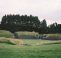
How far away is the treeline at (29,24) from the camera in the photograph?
106 ft

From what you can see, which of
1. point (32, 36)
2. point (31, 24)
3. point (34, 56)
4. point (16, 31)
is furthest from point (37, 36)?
point (34, 56)

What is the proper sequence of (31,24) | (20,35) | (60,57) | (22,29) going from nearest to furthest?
1. (60,57)
2. (20,35)
3. (22,29)
4. (31,24)

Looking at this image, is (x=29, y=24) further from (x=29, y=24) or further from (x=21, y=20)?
(x=21, y=20)

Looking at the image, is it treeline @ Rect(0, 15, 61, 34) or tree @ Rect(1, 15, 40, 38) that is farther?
tree @ Rect(1, 15, 40, 38)

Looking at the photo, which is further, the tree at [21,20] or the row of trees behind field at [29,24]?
the tree at [21,20]

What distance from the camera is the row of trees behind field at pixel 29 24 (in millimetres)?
32378

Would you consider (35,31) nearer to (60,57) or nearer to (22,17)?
(22,17)

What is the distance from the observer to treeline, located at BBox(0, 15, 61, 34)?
32447 mm

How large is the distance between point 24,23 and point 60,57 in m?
27.3

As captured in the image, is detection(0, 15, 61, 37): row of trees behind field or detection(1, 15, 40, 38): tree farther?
detection(1, 15, 40, 38): tree

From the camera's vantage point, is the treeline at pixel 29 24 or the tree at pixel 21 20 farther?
the tree at pixel 21 20

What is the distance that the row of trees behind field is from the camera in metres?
32.4

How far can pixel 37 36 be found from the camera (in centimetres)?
2973

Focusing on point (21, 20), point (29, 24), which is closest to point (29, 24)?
point (29, 24)
